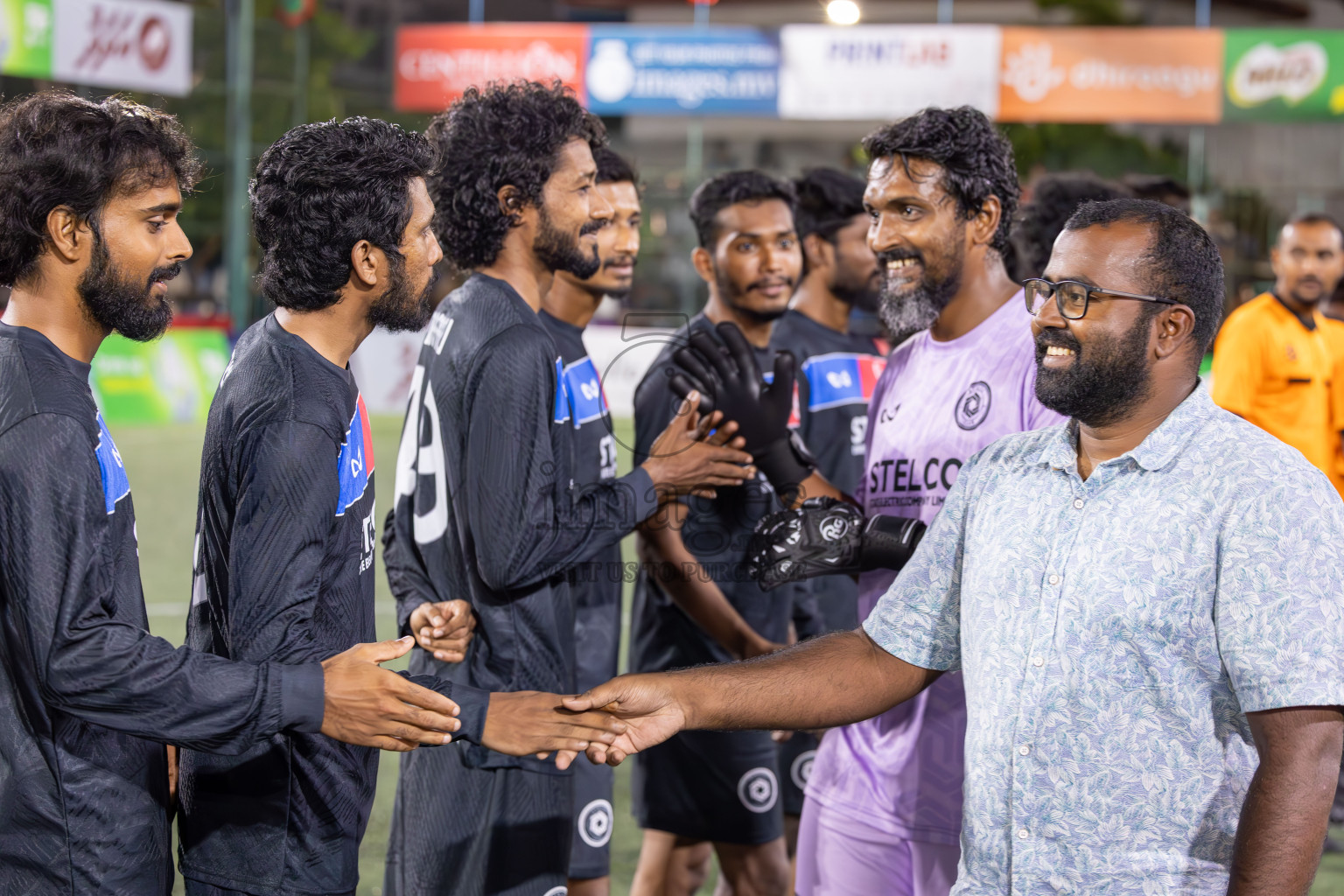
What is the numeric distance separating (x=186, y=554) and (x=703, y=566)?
6981mm

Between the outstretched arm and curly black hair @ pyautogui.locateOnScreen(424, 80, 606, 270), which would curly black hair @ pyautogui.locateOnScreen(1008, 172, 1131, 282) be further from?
the outstretched arm

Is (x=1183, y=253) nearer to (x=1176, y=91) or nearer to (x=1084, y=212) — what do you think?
(x=1084, y=212)

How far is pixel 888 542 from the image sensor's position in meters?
3.11

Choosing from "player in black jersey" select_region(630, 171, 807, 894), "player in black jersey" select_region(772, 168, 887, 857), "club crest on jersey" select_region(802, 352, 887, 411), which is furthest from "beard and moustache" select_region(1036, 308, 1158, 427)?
"club crest on jersey" select_region(802, 352, 887, 411)

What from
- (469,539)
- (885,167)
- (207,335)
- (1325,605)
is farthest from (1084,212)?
(207,335)

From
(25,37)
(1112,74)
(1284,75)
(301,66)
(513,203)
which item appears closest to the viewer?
(513,203)

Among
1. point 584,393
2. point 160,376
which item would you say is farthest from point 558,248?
point 160,376

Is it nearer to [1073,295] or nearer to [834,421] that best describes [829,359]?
[834,421]

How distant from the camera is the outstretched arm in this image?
2.41 metres

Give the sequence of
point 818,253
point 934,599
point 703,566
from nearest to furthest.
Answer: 1. point 934,599
2. point 703,566
3. point 818,253

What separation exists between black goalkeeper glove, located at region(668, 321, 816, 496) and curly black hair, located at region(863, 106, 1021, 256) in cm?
63

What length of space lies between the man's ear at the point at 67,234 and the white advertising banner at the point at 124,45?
15569mm

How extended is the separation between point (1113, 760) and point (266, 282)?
1802 mm

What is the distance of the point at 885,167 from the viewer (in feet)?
11.3
